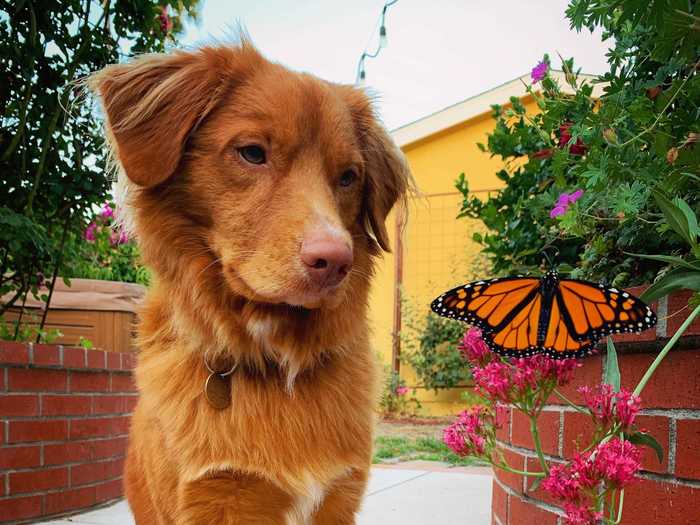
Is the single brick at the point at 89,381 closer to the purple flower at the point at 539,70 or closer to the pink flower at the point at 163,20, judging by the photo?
the pink flower at the point at 163,20

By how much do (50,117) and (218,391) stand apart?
2.06 metres

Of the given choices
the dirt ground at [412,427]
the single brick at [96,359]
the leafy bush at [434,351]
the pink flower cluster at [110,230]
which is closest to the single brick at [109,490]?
the single brick at [96,359]

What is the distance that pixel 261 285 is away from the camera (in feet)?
5.47

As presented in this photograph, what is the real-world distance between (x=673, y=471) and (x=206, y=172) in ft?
4.52

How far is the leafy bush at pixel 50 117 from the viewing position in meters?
3.13

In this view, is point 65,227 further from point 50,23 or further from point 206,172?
point 206,172

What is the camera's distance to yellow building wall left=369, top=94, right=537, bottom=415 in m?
9.73

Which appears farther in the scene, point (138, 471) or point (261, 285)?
point (138, 471)

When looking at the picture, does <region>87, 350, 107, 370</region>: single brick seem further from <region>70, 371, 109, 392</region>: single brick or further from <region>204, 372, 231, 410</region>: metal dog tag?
<region>204, 372, 231, 410</region>: metal dog tag

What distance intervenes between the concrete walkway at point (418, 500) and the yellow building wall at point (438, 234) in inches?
192

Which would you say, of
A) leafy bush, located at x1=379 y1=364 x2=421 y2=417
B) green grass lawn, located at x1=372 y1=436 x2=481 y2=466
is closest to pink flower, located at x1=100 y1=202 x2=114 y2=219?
green grass lawn, located at x1=372 y1=436 x2=481 y2=466

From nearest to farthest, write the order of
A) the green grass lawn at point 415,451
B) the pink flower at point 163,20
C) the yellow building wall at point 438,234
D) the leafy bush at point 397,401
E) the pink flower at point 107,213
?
the pink flower at point 163,20
the pink flower at point 107,213
the green grass lawn at point 415,451
the leafy bush at point 397,401
the yellow building wall at point 438,234

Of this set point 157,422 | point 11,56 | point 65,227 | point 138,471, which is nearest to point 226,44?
point 157,422

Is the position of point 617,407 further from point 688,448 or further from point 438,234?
point 438,234
